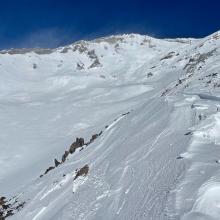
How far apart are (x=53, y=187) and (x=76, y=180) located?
1.60 meters

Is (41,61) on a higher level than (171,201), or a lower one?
A: higher

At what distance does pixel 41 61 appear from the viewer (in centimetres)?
10775

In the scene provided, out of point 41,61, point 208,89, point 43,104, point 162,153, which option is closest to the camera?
point 162,153

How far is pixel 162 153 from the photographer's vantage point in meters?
15.6

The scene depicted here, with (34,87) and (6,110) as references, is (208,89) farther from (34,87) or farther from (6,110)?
(34,87)

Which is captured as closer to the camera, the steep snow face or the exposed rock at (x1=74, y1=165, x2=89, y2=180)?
the steep snow face

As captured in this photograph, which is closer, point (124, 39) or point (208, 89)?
point (208, 89)

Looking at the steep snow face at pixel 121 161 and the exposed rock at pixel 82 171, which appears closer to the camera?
the steep snow face at pixel 121 161

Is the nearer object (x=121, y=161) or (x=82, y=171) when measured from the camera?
(x=121, y=161)

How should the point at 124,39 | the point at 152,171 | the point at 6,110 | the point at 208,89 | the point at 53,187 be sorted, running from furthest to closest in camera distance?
the point at 124,39
the point at 6,110
the point at 208,89
the point at 53,187
the point at 152,171

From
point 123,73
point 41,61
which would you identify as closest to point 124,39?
point 41,61

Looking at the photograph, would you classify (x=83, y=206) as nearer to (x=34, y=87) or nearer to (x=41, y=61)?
(x=34, y=87)

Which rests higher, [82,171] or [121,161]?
[121,161]

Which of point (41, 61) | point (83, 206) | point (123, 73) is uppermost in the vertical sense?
point (41, 61)
